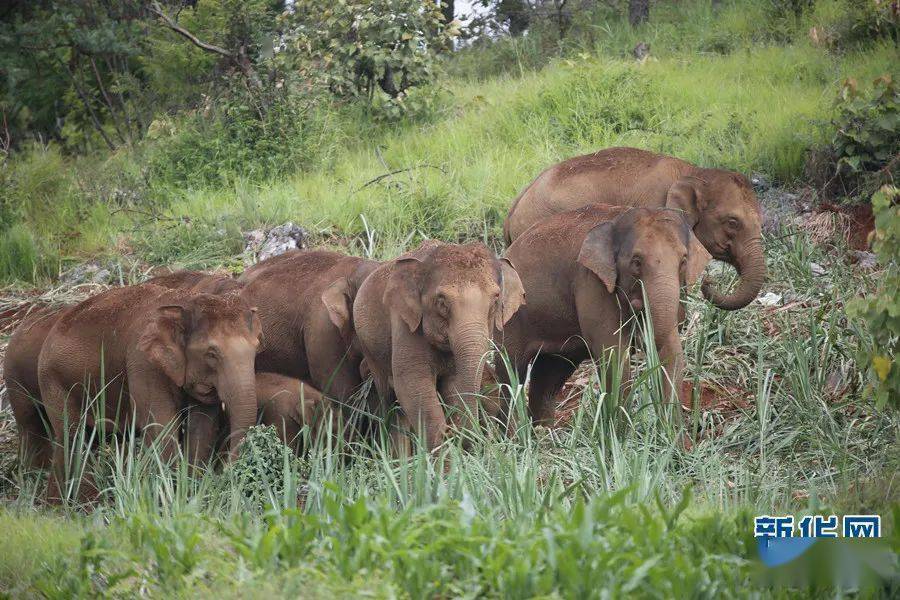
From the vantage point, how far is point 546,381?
8.82 meters

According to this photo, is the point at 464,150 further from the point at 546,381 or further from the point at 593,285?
the point at 593,285

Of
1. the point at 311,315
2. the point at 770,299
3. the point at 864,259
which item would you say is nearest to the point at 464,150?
the point at 864,259

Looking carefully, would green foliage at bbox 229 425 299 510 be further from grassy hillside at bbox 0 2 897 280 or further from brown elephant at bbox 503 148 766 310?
grassy hillside at bbox 0 2 897 280

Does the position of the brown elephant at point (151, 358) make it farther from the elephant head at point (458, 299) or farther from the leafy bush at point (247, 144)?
the leafy bush at point (247, 144)

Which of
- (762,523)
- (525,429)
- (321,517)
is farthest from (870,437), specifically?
(321,517)

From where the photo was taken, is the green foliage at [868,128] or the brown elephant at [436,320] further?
the green foliage at [868,128]

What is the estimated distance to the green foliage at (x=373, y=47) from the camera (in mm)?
15109

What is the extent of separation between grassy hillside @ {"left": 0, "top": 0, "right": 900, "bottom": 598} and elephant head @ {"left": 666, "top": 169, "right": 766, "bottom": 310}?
356 mm

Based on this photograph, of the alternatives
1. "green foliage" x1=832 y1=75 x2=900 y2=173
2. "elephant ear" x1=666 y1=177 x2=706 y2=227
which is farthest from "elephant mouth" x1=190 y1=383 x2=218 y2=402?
"green foliage" x1=832 y1=75 x2=900 y2=173

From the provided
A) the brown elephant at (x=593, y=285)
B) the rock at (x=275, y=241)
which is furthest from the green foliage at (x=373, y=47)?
the brown elephant at (x=593, y=285)

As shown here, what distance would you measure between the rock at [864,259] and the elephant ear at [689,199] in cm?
186

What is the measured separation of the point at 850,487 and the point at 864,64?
857cm

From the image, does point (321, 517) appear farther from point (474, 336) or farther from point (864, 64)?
point (864, 64)

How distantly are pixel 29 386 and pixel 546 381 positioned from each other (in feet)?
11.4
